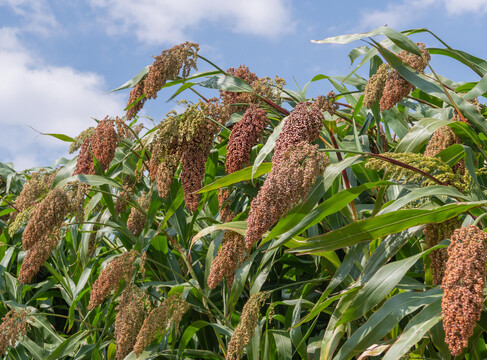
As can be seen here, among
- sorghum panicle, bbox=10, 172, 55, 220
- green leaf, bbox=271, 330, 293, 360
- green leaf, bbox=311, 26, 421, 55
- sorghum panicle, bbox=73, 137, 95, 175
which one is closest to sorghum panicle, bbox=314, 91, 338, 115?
green leaf, bbox=311, 26, 421, 55

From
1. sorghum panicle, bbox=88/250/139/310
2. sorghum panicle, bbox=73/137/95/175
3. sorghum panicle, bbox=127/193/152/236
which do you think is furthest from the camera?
sorghum panicle, bbox=127/193/152/236

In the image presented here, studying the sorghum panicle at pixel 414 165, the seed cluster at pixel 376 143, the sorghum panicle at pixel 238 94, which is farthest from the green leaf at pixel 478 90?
the sorghum panicle at pixel 238 94

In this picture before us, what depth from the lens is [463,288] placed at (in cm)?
133

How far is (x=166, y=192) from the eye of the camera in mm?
2154

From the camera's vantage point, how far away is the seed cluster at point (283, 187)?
1481 millimetres

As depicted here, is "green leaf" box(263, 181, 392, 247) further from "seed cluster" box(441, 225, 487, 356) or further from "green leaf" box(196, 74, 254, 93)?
"green leaf" box(196, 74, 254, 93)

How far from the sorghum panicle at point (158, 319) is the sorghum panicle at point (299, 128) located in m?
0.86

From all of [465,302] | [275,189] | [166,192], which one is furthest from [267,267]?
[465,302]

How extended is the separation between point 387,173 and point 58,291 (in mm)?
2663

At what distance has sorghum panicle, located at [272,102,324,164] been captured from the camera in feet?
5.54

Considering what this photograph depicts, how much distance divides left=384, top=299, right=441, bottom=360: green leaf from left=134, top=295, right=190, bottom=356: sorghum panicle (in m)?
0.92

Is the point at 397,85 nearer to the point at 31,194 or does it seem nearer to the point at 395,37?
the point at 395,37

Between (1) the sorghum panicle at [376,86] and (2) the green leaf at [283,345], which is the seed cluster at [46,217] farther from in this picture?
(1) the sorghum panicle at [376,86]

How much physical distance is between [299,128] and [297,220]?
0.92ft
